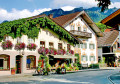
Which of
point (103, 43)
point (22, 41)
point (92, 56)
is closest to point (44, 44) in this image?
point (22, 41)

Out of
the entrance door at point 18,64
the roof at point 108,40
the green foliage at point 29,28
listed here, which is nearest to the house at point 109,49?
the roof at point 108,40

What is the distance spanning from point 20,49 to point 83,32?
17.7 meters

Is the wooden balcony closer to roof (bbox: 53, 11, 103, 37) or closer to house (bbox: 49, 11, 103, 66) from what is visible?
house (bbox: 49, 11, 103, 66)

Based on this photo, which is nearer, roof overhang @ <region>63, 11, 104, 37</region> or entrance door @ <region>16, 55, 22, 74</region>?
entrance door @ <region>16, 55, 22, 74</region>

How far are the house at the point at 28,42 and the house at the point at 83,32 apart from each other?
16.7 feet

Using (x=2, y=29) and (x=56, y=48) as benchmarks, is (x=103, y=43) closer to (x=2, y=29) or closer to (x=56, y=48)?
(x=56, y=48)

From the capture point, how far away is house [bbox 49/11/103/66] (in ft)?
146

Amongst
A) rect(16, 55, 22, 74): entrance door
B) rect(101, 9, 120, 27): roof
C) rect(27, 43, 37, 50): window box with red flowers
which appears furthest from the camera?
rect(27, 43, 37, 50): window box with red flowers

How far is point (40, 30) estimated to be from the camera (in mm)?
35406

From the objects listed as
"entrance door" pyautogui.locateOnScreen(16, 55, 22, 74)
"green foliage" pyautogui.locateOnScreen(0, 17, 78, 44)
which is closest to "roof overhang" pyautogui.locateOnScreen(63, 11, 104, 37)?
"green foliage" pyautogui.locateOnScreen(0, 17, 78, 44)

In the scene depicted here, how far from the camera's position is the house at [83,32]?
146 feet

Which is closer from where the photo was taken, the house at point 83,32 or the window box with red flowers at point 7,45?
the window box with red flowers at point 7,45

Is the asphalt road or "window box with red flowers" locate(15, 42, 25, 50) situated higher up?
"window box with red flowers" locate(15, 42, 25, 50)

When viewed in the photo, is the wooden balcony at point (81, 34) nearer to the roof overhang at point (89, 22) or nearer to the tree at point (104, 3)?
the roof overhang at point (89, 22)
